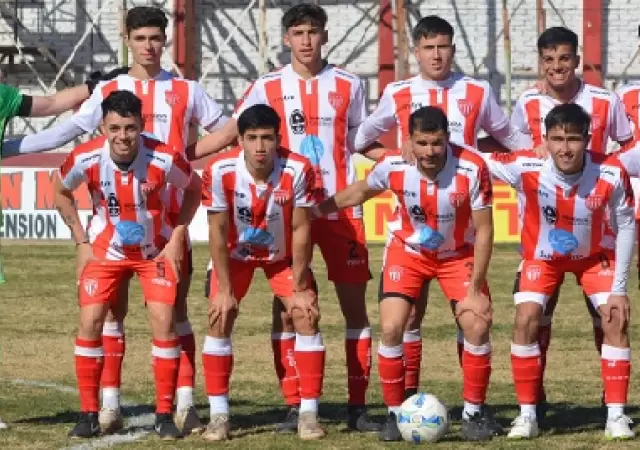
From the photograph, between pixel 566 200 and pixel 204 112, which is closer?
pixel 566 200

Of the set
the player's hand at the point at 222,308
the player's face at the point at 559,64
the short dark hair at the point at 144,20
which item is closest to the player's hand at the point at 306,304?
the player's hand at the point at 222,308

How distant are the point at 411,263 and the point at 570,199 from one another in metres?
0.99

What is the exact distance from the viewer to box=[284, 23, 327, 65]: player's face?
1020 cm

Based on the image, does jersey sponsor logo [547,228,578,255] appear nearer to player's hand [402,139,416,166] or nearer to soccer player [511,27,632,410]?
soccer player [511,27,632,410]

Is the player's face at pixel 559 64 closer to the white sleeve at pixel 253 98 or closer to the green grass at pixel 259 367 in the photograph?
the white sleeve at pixel 253 98

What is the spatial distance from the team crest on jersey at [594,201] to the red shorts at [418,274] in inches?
29.1

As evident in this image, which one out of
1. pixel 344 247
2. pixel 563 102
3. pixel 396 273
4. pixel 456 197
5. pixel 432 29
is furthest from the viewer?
pixel 563 102

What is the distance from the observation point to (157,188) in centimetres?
977

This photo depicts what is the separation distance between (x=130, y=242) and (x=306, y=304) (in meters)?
1.08

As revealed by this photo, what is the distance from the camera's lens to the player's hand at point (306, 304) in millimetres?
9734

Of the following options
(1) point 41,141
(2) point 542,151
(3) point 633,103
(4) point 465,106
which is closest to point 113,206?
(1) point 41,141

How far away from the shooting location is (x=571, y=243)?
32.0 ft

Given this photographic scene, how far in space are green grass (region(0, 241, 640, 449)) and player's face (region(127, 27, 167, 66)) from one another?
7.36 ft

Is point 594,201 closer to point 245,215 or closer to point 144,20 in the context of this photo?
point 245,215
